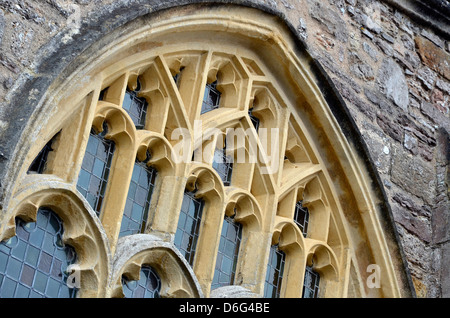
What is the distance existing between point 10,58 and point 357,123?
2736 mm

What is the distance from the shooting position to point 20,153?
543 cm

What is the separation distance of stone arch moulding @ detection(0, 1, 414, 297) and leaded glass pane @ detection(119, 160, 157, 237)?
18 centimetres

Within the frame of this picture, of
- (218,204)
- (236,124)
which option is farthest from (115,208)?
(236,124)

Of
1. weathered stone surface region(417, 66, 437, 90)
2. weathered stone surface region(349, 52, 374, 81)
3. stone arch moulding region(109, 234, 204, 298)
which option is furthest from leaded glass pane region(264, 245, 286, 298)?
weathered stone surface region(417, 66, 437, 90)


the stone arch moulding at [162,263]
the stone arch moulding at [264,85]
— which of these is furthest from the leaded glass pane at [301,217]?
the stone arch moulding at [162,263]

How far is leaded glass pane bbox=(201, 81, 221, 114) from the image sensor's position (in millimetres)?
7047

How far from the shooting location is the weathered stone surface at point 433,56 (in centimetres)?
838

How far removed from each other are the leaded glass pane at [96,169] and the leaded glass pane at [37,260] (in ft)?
1.01

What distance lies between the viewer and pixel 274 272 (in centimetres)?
696

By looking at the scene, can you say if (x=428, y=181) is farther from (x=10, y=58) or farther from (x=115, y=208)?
(x=10, y=58)

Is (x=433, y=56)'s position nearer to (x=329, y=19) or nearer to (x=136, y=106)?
(x=329, y=19)

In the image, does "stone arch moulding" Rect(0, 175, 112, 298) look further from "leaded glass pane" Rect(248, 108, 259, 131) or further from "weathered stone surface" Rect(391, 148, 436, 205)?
"weathered stone surface" Rect(391, 148, 436, 205)

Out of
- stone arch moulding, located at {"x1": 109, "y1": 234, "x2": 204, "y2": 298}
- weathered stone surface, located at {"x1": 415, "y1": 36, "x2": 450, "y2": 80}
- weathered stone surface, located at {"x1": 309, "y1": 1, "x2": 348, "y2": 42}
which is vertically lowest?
stone arch moulding, located at {"x1": 109, "y1": 234, "x2": 204, "y2": 298}

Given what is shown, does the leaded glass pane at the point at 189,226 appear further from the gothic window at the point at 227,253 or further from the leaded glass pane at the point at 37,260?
the leaded glass pane at the point at 37,260
